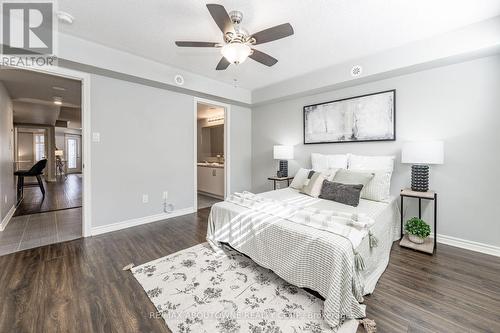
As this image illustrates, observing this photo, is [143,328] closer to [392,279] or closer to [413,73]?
[392,279]

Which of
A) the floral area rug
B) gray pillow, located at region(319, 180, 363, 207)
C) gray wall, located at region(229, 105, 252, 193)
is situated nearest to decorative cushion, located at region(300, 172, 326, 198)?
gray pillow, located at region(319, 180, 363, 207)

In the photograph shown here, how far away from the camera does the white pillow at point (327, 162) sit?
3.38 m

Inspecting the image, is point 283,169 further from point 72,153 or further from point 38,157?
point 72,153

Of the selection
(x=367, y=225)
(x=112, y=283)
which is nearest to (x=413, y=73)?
(x=367, y=225)

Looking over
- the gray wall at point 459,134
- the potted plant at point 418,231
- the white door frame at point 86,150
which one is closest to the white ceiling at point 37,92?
the white door frame at point 86,150

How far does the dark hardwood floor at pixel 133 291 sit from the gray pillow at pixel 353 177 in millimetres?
923

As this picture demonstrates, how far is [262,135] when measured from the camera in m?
4.98

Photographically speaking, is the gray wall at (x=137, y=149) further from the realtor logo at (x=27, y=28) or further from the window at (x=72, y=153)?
the window at (x=72, y=153)

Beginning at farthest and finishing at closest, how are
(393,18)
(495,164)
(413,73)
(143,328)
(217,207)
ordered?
(413,73) < (217,207) < (495,164) < (393,18) < (143,328)

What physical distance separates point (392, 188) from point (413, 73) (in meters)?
1.63

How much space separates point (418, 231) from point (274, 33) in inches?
111

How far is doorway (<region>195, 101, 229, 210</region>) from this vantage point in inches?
191

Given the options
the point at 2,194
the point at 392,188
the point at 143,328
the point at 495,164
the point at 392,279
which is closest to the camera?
the point at 143,328

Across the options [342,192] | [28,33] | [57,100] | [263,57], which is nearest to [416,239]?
[342,192]
